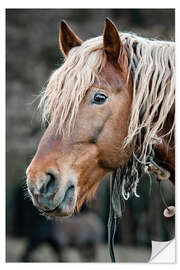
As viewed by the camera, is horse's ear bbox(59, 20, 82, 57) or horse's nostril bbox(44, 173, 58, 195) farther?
horse's ear bbox(59, 20, 82, 57)

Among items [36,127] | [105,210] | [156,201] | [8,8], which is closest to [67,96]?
[8,8]

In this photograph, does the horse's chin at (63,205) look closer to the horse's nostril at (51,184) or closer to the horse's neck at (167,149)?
the horse's nostril at (51,184)

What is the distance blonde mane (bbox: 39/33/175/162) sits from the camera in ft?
4.60

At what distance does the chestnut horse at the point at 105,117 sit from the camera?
1355 mm

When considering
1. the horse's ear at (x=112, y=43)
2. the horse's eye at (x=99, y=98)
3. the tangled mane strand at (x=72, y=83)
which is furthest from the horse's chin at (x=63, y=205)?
the horse's ear at (x=112, y=43)

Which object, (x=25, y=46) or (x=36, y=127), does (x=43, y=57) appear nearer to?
(x=25, y=46)

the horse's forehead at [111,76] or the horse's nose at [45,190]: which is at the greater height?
the horse's forehead at [111,76]

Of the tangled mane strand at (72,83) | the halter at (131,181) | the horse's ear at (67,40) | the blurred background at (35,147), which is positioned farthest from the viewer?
the blurred background at (35,147)

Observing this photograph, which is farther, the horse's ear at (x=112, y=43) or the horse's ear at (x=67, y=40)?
the horse's ear at (x=67, y=40)

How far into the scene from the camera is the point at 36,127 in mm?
3760

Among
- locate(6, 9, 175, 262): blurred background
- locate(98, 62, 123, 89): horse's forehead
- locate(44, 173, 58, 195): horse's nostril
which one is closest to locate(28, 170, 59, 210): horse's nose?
locate(44, 173, 58, 195): horse's nostril

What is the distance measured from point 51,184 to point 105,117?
12.5 inches

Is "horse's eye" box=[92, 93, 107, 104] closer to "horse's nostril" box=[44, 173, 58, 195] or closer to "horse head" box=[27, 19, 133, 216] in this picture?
"horse head" box=[27, 19, 133, 216]
